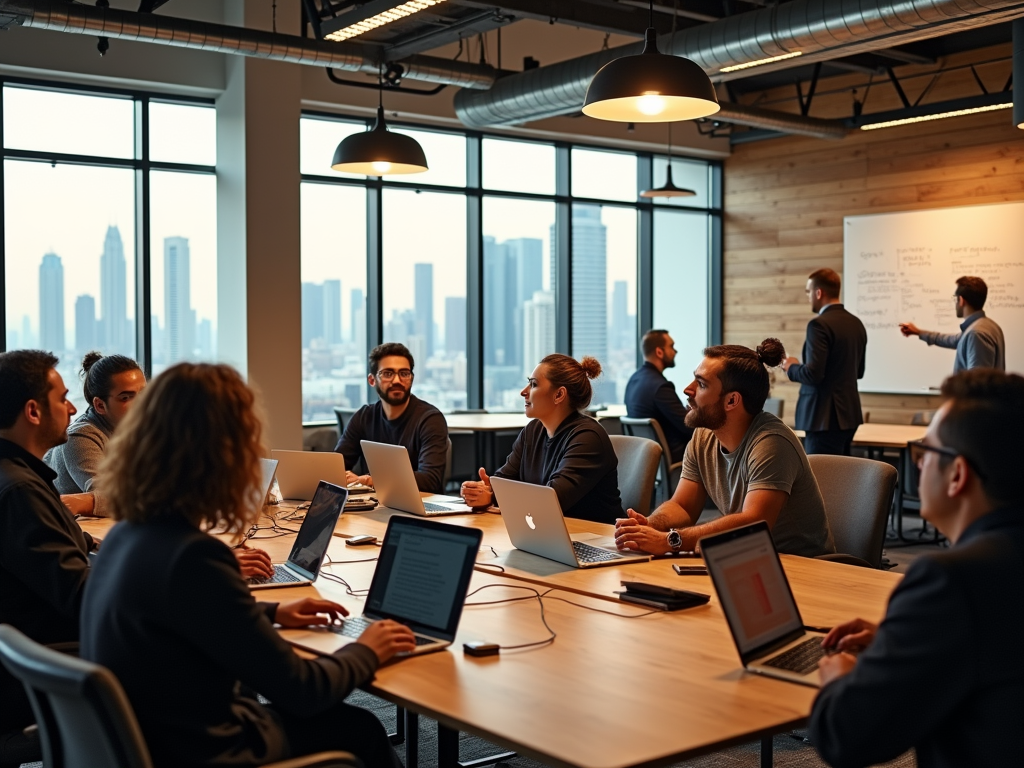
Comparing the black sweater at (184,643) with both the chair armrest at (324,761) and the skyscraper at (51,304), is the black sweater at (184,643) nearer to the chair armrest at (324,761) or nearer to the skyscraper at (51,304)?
the chair armrest at (324,761)

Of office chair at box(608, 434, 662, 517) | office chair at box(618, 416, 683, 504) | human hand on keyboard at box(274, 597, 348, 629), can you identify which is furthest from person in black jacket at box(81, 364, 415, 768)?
office chair at box(618, 416, 683, 504)

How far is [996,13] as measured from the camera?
5293 mm

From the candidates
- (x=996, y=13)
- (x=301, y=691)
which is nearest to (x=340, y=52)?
(x=996, y=13)

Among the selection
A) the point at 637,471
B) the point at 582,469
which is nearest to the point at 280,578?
the point at 582,469

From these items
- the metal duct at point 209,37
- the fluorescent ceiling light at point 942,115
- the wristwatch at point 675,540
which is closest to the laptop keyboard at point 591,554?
the wristwatch at point 675,540

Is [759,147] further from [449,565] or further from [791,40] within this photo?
[449,565]

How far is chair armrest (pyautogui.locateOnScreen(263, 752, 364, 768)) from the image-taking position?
74.6 inches

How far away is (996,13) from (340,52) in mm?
3741

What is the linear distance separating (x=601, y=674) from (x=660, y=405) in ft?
17.0

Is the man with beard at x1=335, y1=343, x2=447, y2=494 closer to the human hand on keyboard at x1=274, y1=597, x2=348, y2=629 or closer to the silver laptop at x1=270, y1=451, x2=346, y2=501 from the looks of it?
the silver laptop at x1=270, y1=451, x2=346, y2=501

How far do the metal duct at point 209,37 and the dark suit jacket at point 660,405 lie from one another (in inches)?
94.6

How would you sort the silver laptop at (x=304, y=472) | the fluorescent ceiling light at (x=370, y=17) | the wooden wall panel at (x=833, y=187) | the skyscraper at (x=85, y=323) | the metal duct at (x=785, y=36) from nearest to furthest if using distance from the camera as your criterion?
the silver laptop at (x=304, y=472) → the metal duct at (x=785, y=36) → the fluorescent ceiling light at (x=370, y=17) → the skyscraper at (x=85, y=323) → the wooden wall panel at (x=833, y=187)

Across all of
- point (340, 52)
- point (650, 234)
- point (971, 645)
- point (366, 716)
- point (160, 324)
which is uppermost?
point (340, 52)

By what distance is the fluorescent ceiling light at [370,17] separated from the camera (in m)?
5.48
